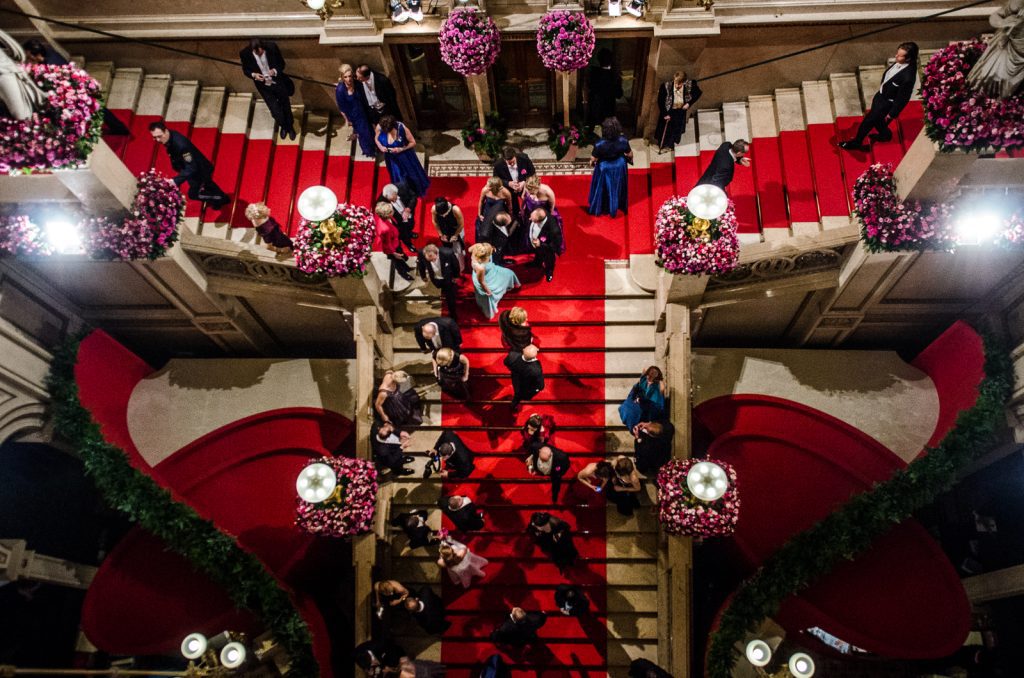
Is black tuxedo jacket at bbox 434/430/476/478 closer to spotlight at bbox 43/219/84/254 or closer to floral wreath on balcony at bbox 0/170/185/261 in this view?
floral wreath on balcony at bbox 0/170/185/261

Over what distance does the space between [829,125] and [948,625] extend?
7458 millimetres

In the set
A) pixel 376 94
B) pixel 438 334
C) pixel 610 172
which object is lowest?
pixel 438 334

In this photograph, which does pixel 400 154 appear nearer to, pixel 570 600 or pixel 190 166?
pixel 190 166

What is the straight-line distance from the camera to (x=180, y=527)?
9.67 metres

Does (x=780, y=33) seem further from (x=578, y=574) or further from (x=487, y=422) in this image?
(x=578, y=574)

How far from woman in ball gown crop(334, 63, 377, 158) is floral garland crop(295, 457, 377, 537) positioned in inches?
198

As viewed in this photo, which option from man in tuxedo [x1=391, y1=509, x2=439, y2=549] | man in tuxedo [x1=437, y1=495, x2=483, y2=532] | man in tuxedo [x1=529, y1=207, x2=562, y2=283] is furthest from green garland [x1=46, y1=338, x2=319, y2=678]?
man in tuxedo [x1=529, y1=207, x2=562, y2=283]

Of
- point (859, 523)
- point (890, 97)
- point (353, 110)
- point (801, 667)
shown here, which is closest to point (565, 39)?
point (353, 110)

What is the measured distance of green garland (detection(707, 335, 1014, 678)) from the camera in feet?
30.5

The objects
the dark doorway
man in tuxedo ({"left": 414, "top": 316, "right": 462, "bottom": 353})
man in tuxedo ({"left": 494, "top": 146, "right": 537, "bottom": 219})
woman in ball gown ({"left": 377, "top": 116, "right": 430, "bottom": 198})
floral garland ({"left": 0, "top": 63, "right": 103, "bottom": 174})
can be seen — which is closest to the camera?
floral garland ({"left": 0, "top": 63, "right": 103, "bottom": 174})

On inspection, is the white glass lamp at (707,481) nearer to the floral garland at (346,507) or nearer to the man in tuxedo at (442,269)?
the man in tuxedo at (442,269)

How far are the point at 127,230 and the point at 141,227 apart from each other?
17cm

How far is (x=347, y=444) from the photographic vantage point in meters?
12.0

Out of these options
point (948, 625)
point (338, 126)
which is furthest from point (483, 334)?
point (948, 625)
